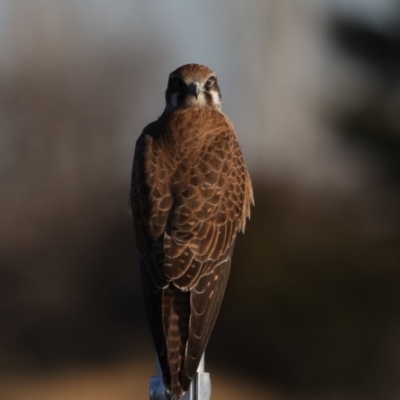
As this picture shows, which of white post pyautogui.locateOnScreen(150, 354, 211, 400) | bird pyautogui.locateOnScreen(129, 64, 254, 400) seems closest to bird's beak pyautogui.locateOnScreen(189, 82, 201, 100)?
bird pyautogui.locateOnScreen(129, 64, 254, 400)

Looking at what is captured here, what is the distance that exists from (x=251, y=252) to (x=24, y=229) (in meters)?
2.82

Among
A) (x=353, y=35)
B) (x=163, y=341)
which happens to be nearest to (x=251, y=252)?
(x=353, y=35)

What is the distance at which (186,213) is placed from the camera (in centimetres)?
641

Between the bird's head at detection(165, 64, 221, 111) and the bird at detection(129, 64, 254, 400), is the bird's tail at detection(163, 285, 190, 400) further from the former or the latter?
the bird's head at detection(165, 64, 221, 111)

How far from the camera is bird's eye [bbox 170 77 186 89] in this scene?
7184mm

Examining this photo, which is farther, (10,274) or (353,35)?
(10,274)

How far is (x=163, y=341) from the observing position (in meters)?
5.82

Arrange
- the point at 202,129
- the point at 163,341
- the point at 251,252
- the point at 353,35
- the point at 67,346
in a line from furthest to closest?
1. the point at 251,252
2. the point at 67,346
3. the point at 353,35
4. the point at 202,129
5. the point at 163,341

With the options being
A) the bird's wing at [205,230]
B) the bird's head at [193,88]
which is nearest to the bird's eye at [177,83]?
the bird's head at [193,88]

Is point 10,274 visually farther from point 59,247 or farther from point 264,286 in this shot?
point 264,286

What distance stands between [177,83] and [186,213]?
104cm

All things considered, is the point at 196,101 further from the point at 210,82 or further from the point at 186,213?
the point at 186,213

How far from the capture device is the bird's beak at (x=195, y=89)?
23.3 ft

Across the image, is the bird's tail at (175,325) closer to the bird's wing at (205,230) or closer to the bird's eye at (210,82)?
the bird's wing at (205,230)
